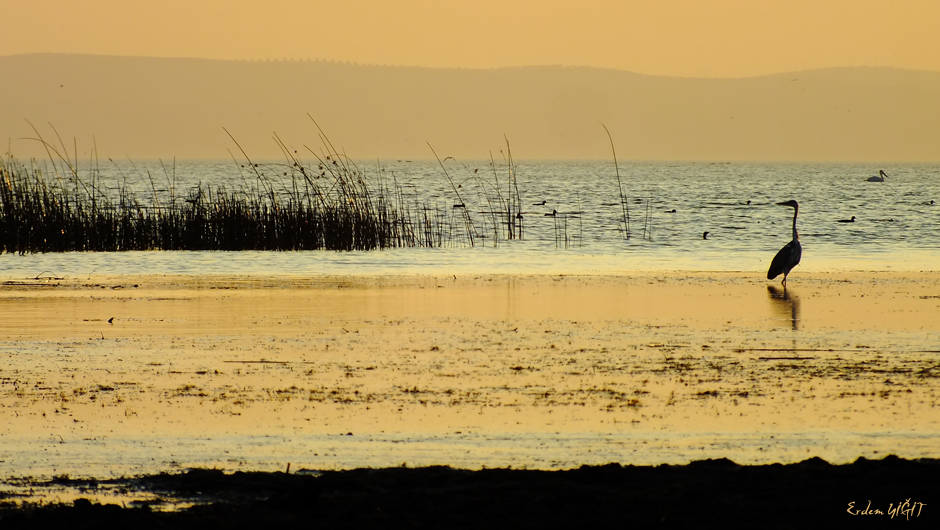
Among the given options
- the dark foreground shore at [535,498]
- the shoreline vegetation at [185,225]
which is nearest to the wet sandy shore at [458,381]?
the dark foreground shore at [535,498]

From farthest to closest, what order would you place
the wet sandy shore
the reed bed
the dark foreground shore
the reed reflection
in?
the reed bed < the reed reflection < the wet sandy shore < the dark foreground shore

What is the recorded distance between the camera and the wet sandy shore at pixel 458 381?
582 cm

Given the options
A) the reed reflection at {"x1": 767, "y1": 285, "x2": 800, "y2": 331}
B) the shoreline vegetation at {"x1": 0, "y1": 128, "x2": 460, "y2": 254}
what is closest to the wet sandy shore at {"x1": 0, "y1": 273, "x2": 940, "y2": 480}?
the reed reflection at {"x1": 767, "y1": 285, "x2": 800, "y2": 331}

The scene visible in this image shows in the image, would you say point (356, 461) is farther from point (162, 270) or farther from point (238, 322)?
point (162, 270)

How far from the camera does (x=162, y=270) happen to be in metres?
18.2

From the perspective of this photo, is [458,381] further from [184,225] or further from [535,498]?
[184,225]

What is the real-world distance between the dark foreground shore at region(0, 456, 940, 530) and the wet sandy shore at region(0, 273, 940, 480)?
0.46 m

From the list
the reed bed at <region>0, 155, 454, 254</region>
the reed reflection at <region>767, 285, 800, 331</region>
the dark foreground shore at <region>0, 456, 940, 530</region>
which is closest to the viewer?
the dark foreground shore at <region>0, 456, 940, 530</region>

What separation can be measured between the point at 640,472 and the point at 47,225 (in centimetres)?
1868

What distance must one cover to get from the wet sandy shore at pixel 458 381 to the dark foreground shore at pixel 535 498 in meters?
0.46

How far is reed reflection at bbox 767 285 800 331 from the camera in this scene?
11.5 meters

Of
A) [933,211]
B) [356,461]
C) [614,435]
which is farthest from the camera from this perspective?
[933,211]

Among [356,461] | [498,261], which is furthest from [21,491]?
[498,261]

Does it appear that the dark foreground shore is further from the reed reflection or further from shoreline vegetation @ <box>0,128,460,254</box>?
shoreline vegetation @ <box>0,128,460,254</box>
